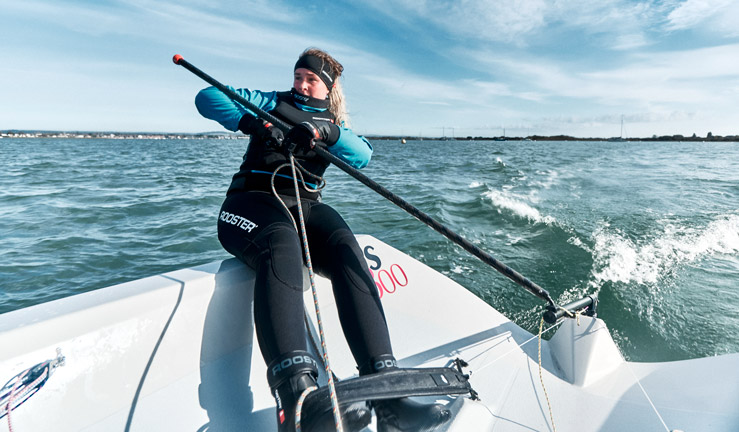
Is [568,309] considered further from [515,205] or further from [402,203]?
[515,205]

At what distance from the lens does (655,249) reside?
488cm

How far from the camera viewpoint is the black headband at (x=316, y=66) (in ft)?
7.24

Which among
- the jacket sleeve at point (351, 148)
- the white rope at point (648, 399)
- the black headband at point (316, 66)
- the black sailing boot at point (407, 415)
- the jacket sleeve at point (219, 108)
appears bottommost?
the white rope at point (648, 399)

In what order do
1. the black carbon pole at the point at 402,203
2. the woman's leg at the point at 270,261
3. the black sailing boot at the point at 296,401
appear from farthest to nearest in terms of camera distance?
the black carbon pole at the point at 402,203 → the woman's leg at the point at 270,261 → the black sailing boot at the point at 296,401

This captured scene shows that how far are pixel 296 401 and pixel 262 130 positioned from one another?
1.22 meters

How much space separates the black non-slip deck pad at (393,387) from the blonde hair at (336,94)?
1.61 metres

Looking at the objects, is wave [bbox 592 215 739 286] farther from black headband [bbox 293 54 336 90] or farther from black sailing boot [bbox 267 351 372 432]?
black sailing boot [bbox 267 351 372 432]

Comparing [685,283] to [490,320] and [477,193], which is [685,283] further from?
[477,193]

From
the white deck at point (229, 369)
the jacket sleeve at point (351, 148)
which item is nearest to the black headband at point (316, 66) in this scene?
the jacket sleeve at point (351, 148)

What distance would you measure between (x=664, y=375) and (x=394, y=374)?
4.55 ft

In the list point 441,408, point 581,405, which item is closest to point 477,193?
point 581,405

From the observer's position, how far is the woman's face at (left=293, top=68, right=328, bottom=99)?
222cm

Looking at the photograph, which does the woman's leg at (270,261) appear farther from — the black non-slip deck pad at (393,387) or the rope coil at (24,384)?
the rope coil at (24,384)

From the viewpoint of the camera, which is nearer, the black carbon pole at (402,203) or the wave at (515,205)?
the black carbon pole at (402,203)
